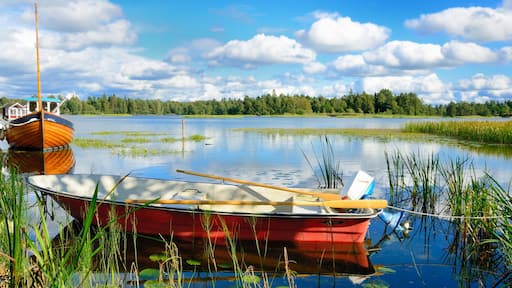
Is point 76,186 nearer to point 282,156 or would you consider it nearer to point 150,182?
point 150,182

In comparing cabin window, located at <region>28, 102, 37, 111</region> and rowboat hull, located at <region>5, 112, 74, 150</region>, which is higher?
cabin window, located at <region>28, 102, 37, 111</region>

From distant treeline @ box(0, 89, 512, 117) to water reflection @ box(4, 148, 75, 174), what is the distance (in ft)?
267

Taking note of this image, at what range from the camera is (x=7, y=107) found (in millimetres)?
27406

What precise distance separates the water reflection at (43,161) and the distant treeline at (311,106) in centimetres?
8140

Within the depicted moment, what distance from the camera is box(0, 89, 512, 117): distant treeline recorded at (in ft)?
308

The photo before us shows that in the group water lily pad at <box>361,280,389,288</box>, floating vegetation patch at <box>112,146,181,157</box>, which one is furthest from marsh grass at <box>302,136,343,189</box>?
floating vegetation patch at <box>112,146,181,157</box>

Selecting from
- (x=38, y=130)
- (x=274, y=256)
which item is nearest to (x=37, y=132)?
(x=38, y=130)

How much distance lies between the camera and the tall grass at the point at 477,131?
22.8 metres

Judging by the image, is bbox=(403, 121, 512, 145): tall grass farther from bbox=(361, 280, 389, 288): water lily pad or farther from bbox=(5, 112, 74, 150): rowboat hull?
bbox=(5, 112, 74, 150): rowboat hull

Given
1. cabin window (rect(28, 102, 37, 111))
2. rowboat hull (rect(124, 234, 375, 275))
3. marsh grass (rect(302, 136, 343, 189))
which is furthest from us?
cabin window (rect(28, 102, 37, 111))

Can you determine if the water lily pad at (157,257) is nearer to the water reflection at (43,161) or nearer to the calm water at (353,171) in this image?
the calm water at (353,171)

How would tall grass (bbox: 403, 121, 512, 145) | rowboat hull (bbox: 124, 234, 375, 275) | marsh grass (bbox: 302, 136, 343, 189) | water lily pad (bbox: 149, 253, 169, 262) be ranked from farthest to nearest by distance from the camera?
tall grass (bbox: 403, 121, 512, 145)
marsh grass (bbox: 302, 136, 343, 189)
water lily pad (bbox: 149, 253, 169, 262)
rowboat hull (bbox: 124, 234, 375, 275)

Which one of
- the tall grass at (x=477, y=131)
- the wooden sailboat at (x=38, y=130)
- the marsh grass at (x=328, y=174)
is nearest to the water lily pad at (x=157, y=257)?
the marsh grass at (x=328, y=174)

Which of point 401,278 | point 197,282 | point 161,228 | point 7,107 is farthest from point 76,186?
point 7,107
